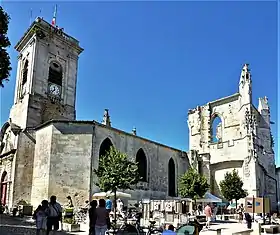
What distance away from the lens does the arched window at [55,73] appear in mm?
33562

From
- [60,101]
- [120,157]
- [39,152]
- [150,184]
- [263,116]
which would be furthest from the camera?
[263,116]

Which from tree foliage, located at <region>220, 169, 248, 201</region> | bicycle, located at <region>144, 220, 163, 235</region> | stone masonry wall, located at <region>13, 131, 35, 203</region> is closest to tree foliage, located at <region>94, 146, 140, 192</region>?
bicycle, located at <region>144, 220, 163, 235</region>

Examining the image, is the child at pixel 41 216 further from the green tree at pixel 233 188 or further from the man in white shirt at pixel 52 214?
the green tree at pixel 233 188

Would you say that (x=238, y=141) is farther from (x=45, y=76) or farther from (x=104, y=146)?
(x=45, y=76)

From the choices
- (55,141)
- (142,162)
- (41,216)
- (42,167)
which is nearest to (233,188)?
(142,162)

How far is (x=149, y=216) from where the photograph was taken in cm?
2080

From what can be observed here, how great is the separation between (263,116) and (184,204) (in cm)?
1940

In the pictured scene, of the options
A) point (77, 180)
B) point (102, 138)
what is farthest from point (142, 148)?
point (77, 180)

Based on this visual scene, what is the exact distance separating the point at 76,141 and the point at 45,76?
1076 centimetres

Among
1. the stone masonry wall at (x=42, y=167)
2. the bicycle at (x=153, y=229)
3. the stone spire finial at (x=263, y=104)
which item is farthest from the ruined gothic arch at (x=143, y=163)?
the stone spire finial at (x=263, y=104)

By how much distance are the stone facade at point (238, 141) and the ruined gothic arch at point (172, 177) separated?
2.87 m

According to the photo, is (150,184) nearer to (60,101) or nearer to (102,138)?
(102,138)

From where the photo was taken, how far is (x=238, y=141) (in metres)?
35.0

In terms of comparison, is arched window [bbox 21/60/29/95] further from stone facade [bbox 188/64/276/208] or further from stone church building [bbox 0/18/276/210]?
stone facade [bbox 188/64/276/208]
